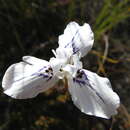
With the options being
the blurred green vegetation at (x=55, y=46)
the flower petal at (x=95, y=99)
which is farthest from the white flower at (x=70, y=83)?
the blurred green vegetation at (x=55, y=46)

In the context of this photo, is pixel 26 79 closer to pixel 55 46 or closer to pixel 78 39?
pixel 78 39

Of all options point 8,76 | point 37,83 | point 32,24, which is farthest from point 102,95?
point 32,24

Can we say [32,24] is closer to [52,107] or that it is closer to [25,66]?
[52,107]

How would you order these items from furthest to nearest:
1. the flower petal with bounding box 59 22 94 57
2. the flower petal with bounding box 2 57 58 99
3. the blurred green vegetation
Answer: the blurred green vegetation
the flower petal with bounding box 59 22 94 57
the flower petal with bounding box 2 57 58 99

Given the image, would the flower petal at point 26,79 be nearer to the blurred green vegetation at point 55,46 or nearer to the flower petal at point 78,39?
the flower petal at point 78,39

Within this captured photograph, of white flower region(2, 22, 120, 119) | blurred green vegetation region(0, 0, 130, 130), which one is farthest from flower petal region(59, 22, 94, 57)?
blurred green vegetation region(0, 0, 130, 130)

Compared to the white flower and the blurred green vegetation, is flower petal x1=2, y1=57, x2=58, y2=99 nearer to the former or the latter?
the white flower

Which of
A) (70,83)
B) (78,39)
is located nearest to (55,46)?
(78,39)
